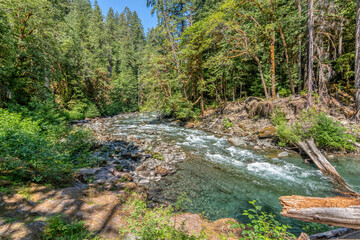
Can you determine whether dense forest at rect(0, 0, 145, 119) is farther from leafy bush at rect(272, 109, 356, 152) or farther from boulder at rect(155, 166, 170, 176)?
leafy bush at rect(272, 109, 356, 152)

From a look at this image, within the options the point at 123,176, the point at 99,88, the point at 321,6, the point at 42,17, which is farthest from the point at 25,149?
the point at 99,88

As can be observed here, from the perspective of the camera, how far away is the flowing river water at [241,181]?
4.62 m

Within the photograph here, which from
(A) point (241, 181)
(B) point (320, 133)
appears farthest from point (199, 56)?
(A) point (241, 181)

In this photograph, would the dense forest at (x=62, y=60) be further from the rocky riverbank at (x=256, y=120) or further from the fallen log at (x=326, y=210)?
the rocky riverbank at (x=256, y=120)

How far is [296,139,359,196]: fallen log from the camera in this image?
5.12 meters

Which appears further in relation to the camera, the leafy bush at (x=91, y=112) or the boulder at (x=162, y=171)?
the leafy bush at (x=91, y=112)

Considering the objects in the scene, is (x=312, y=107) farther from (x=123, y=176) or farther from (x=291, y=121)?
(x=123, y=176)

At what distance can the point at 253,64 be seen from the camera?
18.0 m

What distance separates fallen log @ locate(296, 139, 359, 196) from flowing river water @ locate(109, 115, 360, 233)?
249 mm

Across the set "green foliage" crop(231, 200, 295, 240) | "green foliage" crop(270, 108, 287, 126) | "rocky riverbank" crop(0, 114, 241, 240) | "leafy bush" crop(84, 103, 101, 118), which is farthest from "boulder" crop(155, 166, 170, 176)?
"leafy bush" crop(84, 103, 101, 118)

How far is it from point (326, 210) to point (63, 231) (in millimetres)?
4361

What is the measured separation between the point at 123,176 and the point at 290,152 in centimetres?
939

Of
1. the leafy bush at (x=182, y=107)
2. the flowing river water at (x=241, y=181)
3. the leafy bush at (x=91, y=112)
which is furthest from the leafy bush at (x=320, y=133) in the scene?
the leafy bush at (x=91, y=112)

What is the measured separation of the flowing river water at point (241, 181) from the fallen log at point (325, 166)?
0.25 metres
